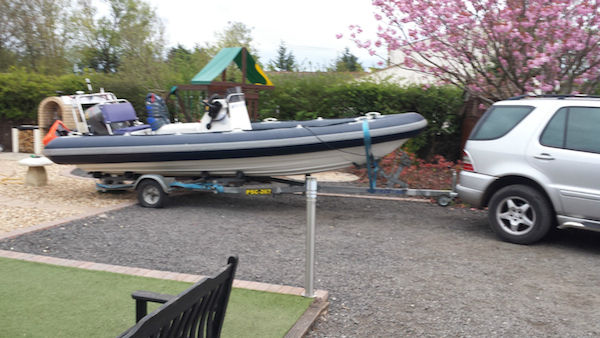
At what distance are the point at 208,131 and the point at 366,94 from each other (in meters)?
5.21

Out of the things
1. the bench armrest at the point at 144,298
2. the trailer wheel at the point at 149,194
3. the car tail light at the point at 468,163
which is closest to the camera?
the bench armrest at the point at 144,298

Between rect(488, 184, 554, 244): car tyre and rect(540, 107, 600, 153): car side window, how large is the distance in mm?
637

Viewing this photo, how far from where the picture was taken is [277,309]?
13.0ft

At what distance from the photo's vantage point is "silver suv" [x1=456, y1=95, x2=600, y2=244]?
5644 mm

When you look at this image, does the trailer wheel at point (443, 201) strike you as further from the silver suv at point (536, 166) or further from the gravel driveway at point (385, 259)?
the silver suv at point (536, 166)

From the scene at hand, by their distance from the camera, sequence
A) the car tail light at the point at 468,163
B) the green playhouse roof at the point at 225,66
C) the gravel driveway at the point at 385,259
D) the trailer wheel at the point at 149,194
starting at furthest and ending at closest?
the green playhouse roof at the point at 225,66 < the trailer wheel at the point at 149,194 < the car tail light at the point at 468,163 < the gravel driveway at the point at 385,259

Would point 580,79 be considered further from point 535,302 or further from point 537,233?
point 535,302

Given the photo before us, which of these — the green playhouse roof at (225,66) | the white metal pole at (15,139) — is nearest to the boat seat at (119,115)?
the green playhouse roof at (225,66)

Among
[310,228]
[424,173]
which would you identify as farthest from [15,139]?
[310,228]

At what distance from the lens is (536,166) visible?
5.91 metres

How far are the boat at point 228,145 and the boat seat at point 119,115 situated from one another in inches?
0.8

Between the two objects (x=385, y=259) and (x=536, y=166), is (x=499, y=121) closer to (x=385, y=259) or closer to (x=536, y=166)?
(x=536, y=166)

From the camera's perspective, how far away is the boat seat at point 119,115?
8.59 m

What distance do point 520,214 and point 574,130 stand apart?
115 cm
